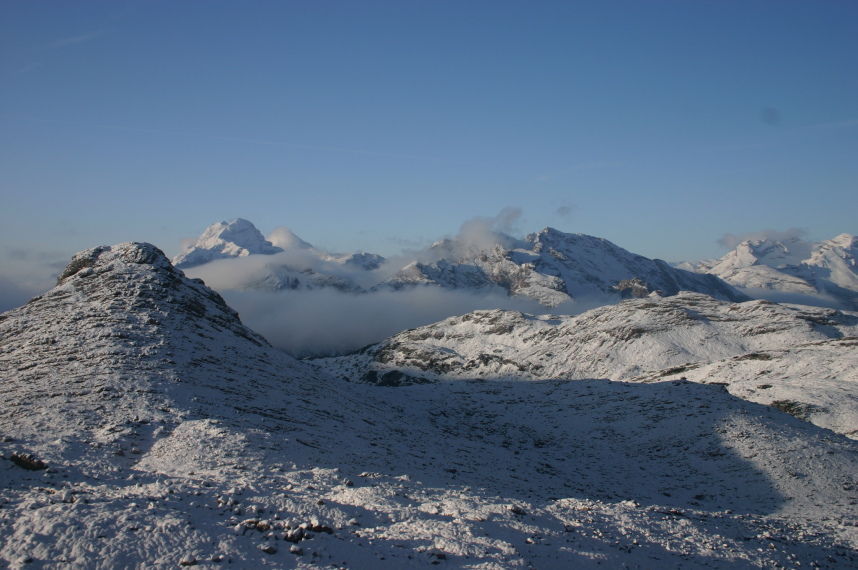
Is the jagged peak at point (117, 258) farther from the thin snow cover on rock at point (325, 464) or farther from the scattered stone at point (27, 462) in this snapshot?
the scattered stone at point (27, 462)

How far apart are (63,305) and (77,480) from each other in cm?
4229

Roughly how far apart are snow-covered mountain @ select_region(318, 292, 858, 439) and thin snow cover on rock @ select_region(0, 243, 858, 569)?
19.5 m

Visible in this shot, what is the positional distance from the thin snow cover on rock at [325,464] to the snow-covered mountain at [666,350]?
19524 mm

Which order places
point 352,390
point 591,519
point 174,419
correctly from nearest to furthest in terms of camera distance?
point 591,519 → point 174,419 → point 352,390

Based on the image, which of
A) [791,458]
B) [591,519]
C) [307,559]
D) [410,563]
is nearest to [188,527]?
[307,559]

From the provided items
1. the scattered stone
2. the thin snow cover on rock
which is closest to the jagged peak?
the thin snow cover on rock

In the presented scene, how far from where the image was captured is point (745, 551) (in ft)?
68.1

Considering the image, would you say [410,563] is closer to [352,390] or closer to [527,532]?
[527,532]

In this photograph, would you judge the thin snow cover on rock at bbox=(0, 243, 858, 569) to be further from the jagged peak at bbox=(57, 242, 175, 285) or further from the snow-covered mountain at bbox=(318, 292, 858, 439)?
the snow-covered mountain at bbox=(318, 292, 858, 439)

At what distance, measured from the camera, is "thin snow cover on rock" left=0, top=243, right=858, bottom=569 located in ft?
55.9

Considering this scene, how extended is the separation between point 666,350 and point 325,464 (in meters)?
94.0

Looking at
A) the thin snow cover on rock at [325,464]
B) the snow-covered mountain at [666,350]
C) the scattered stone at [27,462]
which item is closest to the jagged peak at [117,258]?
the thin snow cover on rock at [325,464]

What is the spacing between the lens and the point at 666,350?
10525 centimetres

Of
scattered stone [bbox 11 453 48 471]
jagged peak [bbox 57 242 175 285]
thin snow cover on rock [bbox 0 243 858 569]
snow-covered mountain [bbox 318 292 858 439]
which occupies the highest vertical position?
jagged peak [bbox 57 242 175 285]
